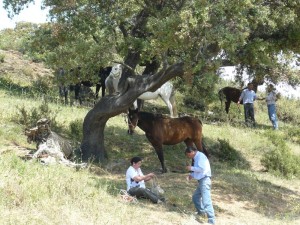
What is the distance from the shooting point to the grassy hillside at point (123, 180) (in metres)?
7.67

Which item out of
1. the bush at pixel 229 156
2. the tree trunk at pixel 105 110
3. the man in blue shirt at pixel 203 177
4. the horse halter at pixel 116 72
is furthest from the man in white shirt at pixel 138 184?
the horse halter at pixel 116 72

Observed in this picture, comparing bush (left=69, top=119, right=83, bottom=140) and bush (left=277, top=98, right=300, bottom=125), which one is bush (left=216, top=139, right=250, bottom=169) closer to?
bush (left=69, top=119, right=83, bottom=140)

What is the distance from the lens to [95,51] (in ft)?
38.3

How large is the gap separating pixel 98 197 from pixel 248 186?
531 centimetres

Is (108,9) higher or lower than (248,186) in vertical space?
higher

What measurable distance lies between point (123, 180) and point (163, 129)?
7.40ft

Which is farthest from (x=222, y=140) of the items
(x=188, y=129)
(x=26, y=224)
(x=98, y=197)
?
(x=26, y=224)

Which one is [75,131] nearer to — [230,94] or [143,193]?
[143,193]

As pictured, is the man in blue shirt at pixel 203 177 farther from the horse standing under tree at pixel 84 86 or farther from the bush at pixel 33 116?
the horse standing under tree at pixel 84 86

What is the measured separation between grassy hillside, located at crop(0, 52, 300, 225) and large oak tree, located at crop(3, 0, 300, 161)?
6.46 feet

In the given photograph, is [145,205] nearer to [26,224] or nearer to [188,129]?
[26,224]

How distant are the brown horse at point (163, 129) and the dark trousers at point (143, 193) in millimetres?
3181

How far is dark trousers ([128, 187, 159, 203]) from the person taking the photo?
10.0 m

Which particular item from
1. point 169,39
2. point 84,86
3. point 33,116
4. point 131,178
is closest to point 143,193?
point 131,178
